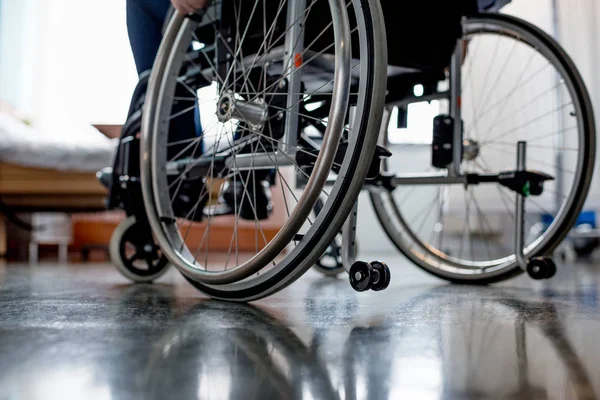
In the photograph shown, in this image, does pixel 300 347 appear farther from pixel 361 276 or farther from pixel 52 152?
pixel 52 152

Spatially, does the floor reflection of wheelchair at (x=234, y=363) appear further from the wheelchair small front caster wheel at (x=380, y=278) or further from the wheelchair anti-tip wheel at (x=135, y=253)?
the wheelchair anti-tip wheel at (x=135, y=253)

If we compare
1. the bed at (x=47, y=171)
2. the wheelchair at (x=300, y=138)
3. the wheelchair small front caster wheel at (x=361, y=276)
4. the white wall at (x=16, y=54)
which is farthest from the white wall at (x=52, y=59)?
the wheelchair small front caster wheel at (x=361, y=276)

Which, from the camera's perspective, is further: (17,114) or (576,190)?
(17,114)

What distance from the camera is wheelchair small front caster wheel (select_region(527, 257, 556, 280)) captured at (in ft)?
4.41

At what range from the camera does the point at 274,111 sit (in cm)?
116

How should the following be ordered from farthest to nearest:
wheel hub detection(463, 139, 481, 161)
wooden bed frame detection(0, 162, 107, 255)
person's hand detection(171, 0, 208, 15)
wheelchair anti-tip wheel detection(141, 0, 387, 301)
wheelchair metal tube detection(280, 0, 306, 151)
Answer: wooden bed frame detection(0, 162, 107, 255)
wheel hub detection(463, 139, 481, 161)
person's hand detection(171, 0, 208, 15)
wheelchair metal tube detection(280, 0, 306, 151)
wheelchair anti-tip wheel detection(141, 0, 387, 301)

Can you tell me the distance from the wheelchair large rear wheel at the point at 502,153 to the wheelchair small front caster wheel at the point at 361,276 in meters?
0.56

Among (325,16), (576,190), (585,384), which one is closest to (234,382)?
(585,384)

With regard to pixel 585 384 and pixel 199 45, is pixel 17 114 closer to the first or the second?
pixel 199 45

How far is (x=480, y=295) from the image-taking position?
129cm

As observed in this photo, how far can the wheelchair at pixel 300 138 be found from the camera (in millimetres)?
867

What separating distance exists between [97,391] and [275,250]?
432mm

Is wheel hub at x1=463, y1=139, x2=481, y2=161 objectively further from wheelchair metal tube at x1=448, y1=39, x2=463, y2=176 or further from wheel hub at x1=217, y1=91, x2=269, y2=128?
wheel hub at x1=217, y1=91, x2=269, y2=128

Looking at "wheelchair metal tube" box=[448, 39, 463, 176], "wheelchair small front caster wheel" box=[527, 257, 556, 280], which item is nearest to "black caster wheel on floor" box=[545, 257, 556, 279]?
"wheelchair small front caster wheel" box=[527, 257, 556, 280]
